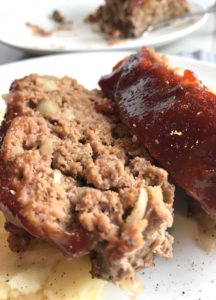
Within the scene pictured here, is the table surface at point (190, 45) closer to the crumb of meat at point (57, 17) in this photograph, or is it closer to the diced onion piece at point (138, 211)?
the crumb of meat at point (57, 17)

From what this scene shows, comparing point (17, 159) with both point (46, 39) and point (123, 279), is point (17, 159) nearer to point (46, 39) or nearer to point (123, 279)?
point (123, 279)

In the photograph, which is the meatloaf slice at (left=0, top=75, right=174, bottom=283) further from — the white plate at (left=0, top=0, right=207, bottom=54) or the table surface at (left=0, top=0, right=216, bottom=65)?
the table surface at (left=0, top=0, right=216, bottom=65)

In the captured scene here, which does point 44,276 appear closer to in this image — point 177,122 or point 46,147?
point 46,147

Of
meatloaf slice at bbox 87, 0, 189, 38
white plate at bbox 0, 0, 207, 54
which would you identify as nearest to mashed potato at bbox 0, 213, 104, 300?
white plate at bbox 0, 0, 207, 54

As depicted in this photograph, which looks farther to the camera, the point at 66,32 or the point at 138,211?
the point at 66,32

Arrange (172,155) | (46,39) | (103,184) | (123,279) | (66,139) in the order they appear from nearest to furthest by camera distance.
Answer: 1. (123,279)
2. (103,184)
3. (172,155)
4. (66,139)
5. (46,39)

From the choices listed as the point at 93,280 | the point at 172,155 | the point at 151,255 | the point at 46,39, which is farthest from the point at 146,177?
the point at 46,39

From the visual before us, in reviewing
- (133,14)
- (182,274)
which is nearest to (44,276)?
(182,274)
